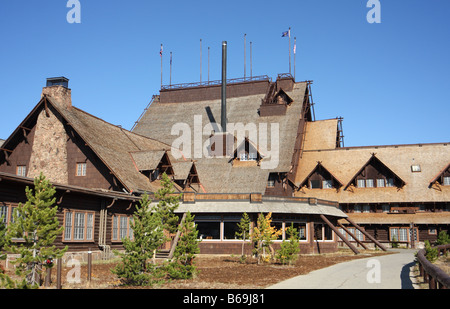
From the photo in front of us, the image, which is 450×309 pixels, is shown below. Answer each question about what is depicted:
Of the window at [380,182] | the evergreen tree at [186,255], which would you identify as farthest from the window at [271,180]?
the evergreen tree at [186,255]

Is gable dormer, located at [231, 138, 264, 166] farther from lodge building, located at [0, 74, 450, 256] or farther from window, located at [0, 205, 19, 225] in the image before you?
window, located at [0, 205, 19, 225]

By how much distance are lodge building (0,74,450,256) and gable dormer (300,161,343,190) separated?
0.12m

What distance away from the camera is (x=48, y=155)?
3628 centimetres

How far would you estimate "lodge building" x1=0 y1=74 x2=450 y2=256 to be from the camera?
109 feet

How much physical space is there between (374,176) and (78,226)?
3670cm

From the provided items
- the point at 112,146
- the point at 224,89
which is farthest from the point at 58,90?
the point at 224,89

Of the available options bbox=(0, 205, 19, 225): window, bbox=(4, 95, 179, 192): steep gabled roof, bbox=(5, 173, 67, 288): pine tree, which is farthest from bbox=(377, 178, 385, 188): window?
bbox=(5, 173, 67, 288): pine tree

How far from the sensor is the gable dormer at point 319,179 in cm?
5481

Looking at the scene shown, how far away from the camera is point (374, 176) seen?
53625mm

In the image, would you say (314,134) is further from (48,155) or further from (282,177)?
(48,155)

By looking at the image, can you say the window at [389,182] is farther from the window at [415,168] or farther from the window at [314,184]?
the window at [314,184]

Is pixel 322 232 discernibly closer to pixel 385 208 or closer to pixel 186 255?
pixel 385 208

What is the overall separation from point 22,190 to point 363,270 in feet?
57.9
